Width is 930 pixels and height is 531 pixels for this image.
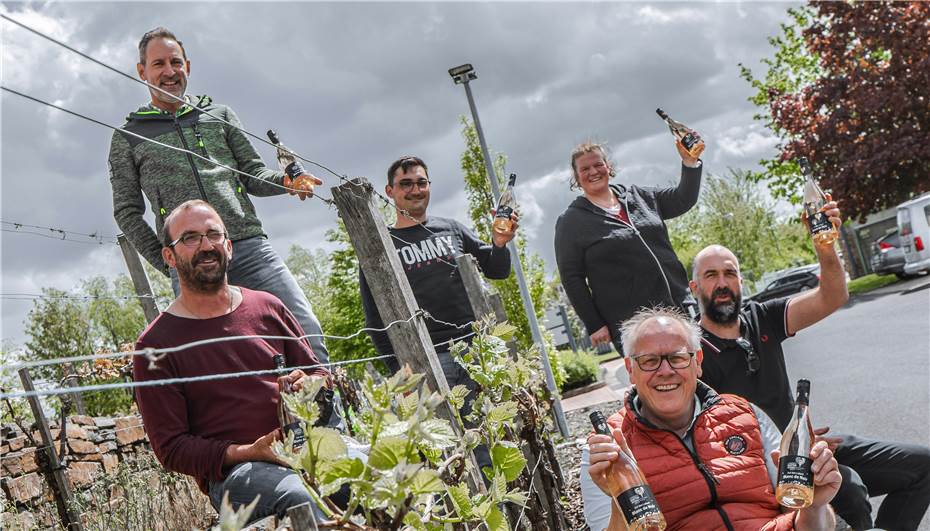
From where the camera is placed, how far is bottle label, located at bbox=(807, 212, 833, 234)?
335 centimetres

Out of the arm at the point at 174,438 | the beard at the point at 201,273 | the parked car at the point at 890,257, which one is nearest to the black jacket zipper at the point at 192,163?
the beard at the point at 201,273

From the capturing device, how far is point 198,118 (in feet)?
12.6

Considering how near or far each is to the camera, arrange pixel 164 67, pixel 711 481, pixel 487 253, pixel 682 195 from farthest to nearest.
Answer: pixel 487 253 → pixel 682 195 → pixel 164 67 → pixel 711 481

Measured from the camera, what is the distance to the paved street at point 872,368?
20.4 ft

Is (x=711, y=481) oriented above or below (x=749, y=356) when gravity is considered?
below

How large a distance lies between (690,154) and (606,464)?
2653 mm

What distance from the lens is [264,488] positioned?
94.4 inches

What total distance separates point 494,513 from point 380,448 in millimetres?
896

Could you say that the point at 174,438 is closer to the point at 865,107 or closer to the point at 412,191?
the point at 412,191

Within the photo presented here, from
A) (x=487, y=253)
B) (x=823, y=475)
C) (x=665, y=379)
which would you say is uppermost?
(x=487, y=253)

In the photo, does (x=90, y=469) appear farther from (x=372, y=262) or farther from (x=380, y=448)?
(x=380, y=448)

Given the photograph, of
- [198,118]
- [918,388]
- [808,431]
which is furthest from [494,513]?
[918,388]

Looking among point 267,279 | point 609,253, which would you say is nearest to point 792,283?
point 609,253

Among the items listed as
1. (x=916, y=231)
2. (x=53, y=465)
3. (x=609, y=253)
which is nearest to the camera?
(x=609, y=253)
